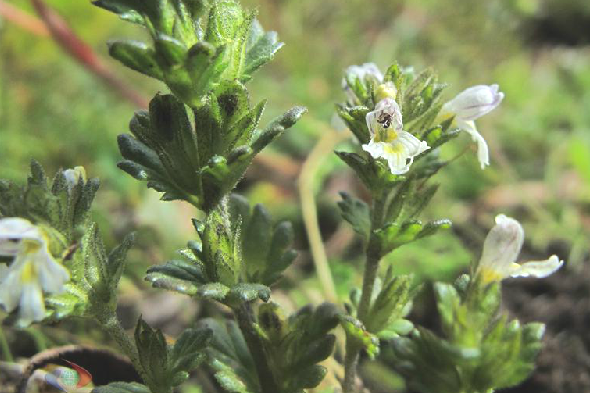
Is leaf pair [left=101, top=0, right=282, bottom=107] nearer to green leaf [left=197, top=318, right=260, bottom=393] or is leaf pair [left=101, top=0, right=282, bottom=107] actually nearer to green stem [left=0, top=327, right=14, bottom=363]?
green leaf [left=197, top=318, right=260, bottom=393]

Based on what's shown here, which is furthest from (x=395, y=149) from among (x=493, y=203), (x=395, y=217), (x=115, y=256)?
(x=493, y=203)

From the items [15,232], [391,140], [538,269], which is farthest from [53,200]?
[538,269]

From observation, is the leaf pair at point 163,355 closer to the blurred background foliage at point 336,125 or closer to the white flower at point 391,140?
the white flower at point 391,140

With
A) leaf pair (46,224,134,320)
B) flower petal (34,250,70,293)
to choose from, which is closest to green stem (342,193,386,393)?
leaf pair (46,224,134,320)

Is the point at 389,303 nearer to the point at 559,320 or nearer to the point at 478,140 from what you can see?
the point at 478,140

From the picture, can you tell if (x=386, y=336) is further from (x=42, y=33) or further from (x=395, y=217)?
(x=42, y=33)
